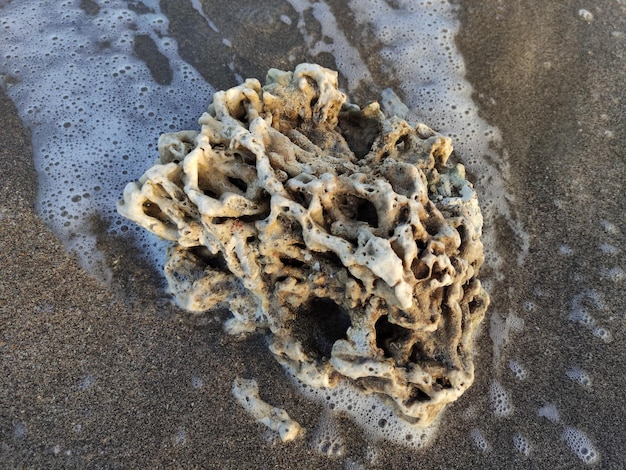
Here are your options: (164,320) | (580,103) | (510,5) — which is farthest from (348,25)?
(164,320)

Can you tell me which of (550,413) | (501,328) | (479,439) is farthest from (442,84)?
(479,439)

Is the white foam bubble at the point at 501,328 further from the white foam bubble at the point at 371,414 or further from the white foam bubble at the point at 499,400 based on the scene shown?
the white foam bubble at the point at 371,414

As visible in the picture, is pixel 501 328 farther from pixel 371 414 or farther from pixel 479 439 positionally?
pixel 371 414

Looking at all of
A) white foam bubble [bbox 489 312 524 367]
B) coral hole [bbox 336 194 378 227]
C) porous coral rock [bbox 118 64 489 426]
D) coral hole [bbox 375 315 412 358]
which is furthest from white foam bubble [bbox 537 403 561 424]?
coral hole [bbox 336 194 378 227]

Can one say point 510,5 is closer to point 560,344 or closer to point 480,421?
point 560,344

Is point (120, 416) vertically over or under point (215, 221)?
under

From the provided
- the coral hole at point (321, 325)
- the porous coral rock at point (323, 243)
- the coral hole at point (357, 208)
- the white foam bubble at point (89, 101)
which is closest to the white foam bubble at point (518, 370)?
the porous coral rock at point (323, 243)
